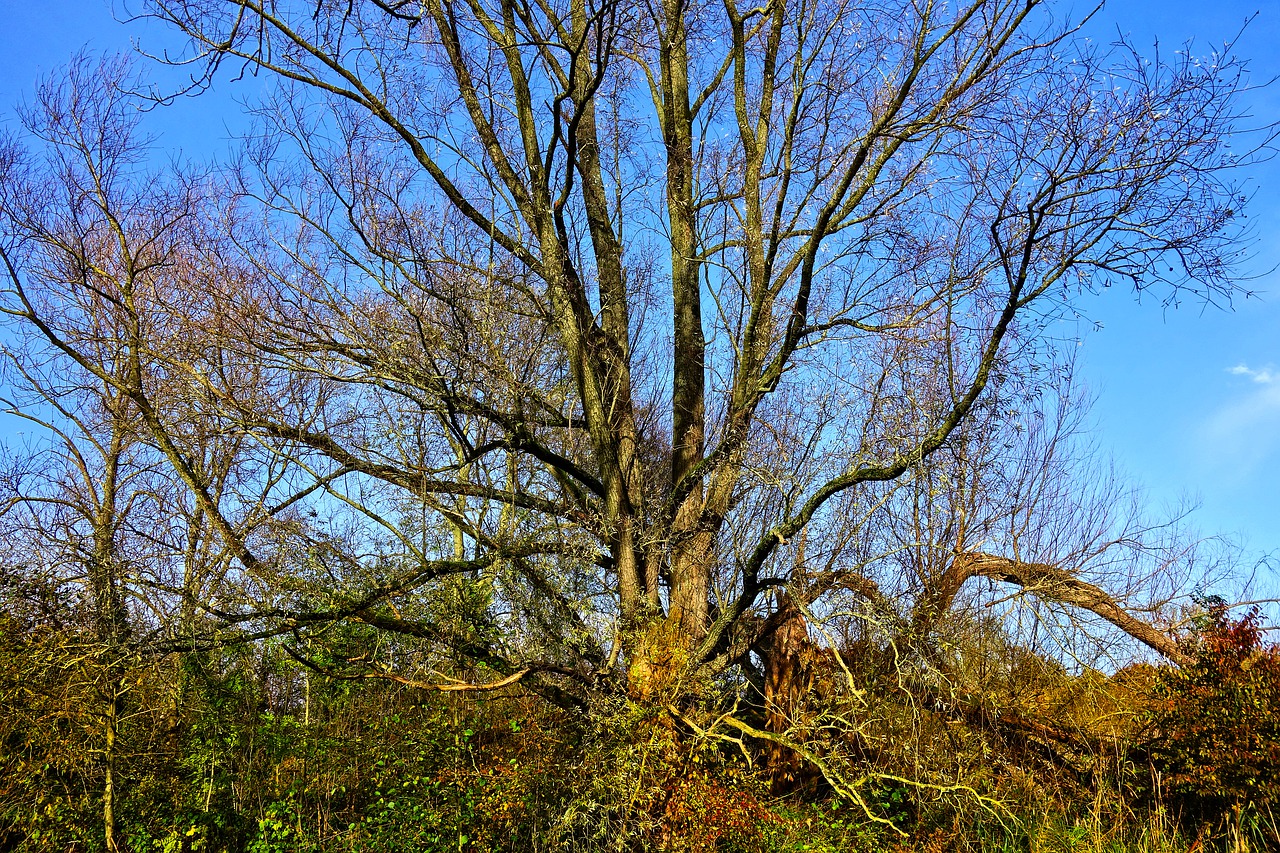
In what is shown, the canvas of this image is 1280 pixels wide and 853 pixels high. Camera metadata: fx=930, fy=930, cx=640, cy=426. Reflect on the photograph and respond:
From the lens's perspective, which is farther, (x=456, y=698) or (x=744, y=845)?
(x=456, y=698)

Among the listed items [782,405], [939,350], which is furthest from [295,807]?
[939,350]

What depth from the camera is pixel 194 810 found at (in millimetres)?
8797

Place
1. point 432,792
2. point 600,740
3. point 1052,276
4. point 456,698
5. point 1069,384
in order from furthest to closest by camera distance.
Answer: point 1069,384
point 456,698
point 432,792
point 600,740
point 1052,276

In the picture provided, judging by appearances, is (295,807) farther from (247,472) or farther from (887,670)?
(887,670)

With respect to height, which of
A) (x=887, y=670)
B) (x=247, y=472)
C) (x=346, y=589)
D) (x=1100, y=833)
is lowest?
(x=1100, y=833)

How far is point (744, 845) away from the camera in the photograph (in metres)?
7.42

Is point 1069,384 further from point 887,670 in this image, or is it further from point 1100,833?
point 1100,833

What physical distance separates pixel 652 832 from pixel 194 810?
4.61 meters

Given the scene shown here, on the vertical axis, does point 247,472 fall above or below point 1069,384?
below

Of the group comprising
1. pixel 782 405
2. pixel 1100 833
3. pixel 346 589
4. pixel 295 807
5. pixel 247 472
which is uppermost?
pixel 782 405

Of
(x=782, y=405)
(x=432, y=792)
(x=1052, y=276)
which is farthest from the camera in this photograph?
(x=782, y=405)

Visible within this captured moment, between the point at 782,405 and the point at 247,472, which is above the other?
the point at 782,405

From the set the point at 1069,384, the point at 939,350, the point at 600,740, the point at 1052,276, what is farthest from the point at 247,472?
the point at 1069,384

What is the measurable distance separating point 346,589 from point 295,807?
102 inches
